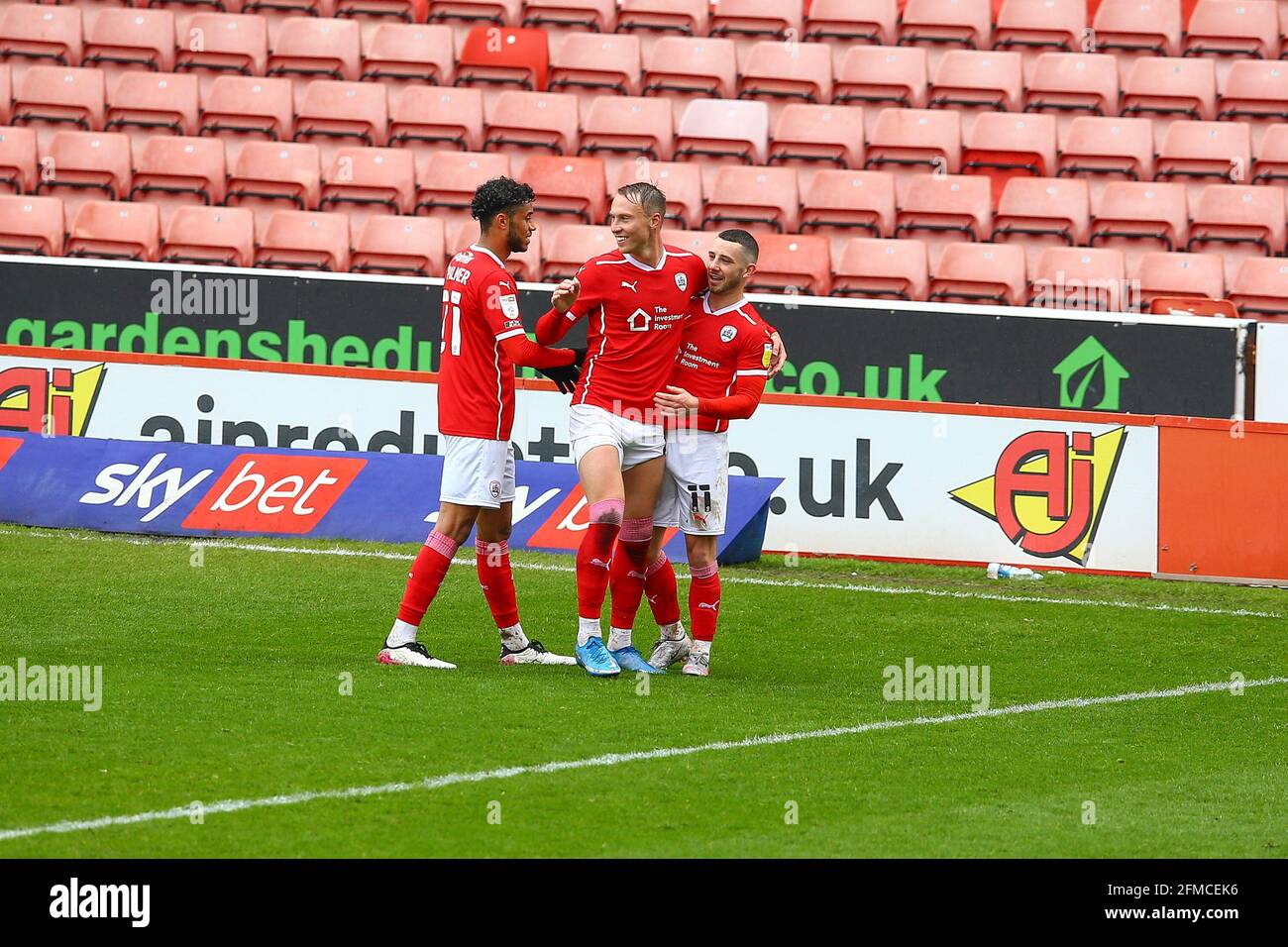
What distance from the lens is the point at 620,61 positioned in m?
17.9

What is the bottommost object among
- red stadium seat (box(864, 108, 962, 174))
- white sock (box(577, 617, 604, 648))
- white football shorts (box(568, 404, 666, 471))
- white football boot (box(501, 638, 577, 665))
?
white football boot (box(501, 638, 577, 665))

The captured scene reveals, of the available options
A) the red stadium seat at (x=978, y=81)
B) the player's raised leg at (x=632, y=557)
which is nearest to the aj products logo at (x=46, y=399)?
the player's raised leg at (x=632, y=557)

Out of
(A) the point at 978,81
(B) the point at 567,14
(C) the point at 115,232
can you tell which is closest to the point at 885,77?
(A) the point at 978,81

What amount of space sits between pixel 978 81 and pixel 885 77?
0.90m

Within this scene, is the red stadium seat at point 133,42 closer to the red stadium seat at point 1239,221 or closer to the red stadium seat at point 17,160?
the red stadium seat at point 17,160

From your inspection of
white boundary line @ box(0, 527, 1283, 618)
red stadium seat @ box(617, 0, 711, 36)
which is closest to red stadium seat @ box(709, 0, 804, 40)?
red stadium seat @ box(617, 0, 711, 36)

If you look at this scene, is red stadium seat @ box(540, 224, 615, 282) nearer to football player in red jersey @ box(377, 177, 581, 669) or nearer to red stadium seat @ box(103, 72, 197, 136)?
red stadium seat @ box(103, 72, 197, 136)

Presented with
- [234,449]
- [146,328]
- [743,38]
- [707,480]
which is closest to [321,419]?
[234,449]

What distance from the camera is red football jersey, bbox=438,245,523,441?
326 inches

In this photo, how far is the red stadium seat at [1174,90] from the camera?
57.0 feet

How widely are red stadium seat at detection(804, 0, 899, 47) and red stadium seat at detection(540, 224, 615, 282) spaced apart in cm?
420

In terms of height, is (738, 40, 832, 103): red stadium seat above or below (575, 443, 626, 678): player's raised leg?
above

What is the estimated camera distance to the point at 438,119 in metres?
17.2

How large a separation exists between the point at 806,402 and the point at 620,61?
6.41 meters
